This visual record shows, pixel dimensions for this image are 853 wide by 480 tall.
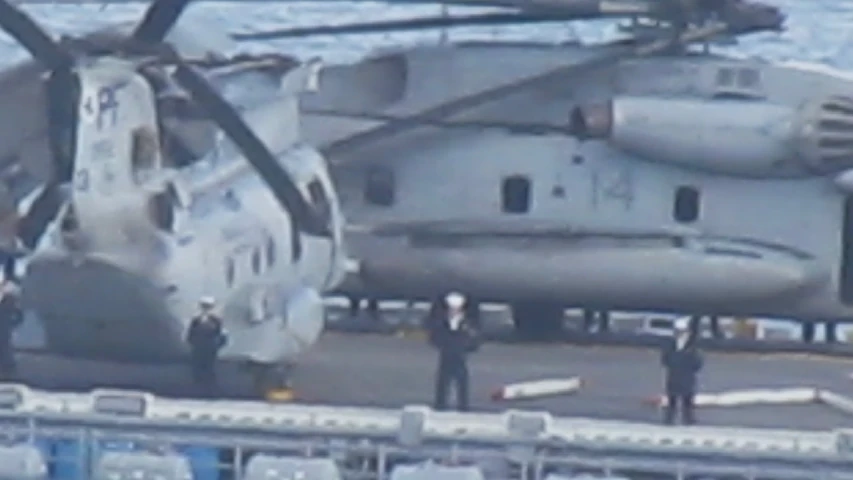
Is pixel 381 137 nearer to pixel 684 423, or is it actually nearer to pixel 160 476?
pixel 684 423

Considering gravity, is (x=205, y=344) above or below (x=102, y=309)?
below

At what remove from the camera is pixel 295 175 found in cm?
3281

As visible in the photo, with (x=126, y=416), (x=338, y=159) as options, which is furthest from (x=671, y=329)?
(x=126, y=416)

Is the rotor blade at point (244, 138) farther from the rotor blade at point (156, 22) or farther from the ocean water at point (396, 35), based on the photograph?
the ocean water at point (396, 35)

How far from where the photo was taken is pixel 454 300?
31344mm

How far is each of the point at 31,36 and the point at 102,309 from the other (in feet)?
7.53

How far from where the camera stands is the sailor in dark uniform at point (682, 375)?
2981 centimetres

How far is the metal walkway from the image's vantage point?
2283 centimetres

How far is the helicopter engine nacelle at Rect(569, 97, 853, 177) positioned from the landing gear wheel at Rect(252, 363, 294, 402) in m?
4.62

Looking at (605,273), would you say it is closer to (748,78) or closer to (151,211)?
(748,78)

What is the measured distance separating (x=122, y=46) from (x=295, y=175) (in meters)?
2.78

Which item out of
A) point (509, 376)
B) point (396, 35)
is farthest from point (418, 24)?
point (396, 35)

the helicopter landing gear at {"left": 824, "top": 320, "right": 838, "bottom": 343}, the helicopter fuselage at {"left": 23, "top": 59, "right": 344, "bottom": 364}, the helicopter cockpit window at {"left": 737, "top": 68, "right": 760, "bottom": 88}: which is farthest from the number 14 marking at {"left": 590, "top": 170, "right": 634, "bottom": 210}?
the helicopter fuselage at {"left": 23, "top": 59, "right": 344, "bottom": 364}

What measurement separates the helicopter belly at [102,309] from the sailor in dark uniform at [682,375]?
4.07 metres
